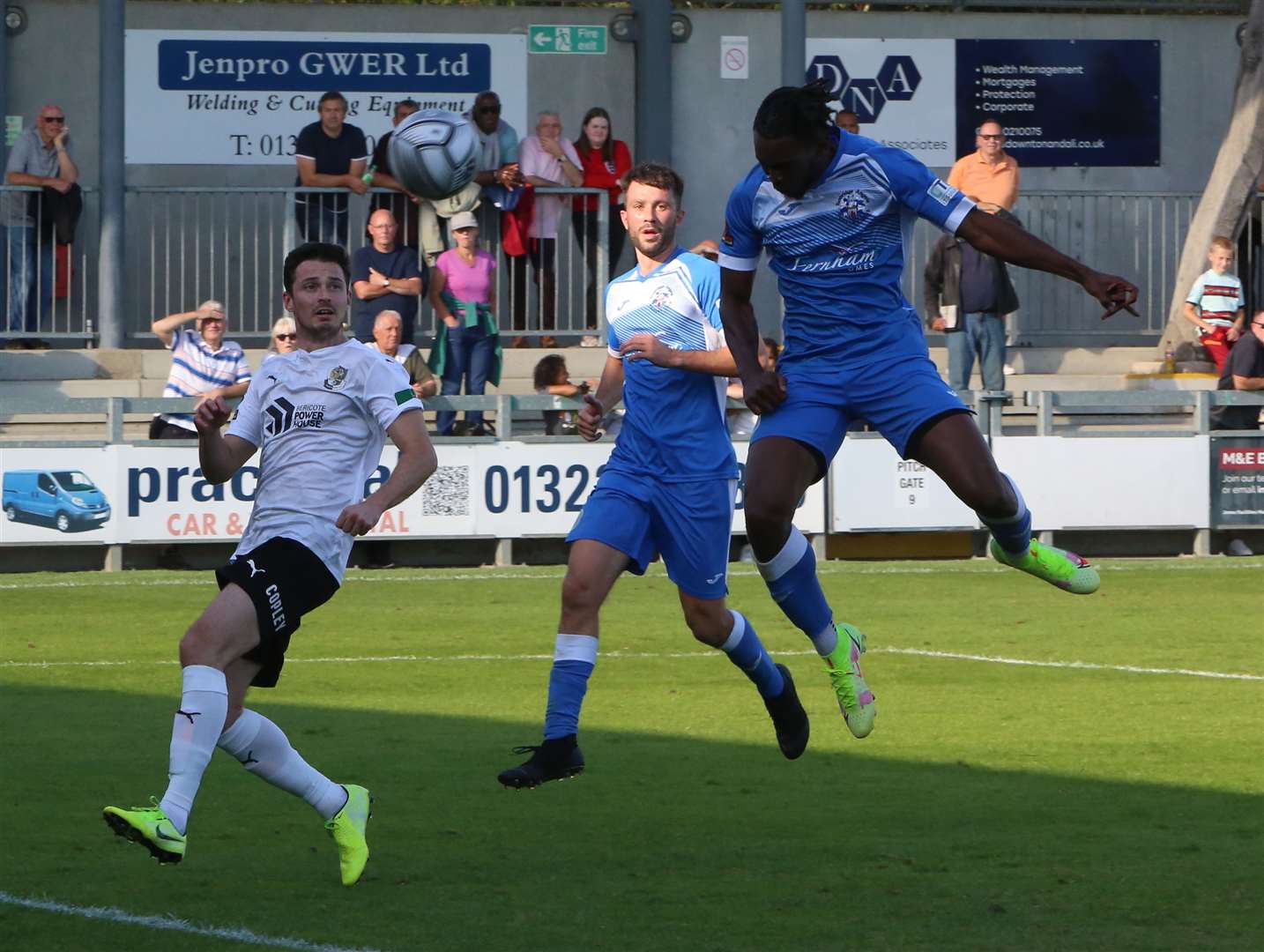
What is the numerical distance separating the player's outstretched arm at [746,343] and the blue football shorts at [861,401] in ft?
0.23

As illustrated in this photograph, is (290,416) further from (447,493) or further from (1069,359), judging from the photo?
(1069,359)

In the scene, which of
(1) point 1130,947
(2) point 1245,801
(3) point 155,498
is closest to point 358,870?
(1) point 1130,947

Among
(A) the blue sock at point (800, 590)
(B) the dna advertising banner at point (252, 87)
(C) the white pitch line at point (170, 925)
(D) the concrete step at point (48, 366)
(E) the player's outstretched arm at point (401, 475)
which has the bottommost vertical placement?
(C) the white pitch line at point (170, 925)

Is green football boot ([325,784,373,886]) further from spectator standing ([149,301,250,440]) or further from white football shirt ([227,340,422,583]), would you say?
spectator standing ([149,301,250,440])

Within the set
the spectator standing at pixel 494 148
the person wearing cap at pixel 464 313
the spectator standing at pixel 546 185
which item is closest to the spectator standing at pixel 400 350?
the person wearing cap at pixel 464 313

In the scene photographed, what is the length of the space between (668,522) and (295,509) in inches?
70.4

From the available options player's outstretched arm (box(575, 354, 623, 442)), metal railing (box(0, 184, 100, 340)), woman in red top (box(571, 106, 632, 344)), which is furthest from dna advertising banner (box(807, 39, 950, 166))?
player's outstretched arm (box(575, 354, 623, 442))

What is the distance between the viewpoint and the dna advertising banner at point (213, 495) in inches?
642

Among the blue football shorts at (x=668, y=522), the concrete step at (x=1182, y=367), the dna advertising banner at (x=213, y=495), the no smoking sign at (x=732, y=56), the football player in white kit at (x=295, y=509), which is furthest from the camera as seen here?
the no smoking sign at (x=732, y=56)

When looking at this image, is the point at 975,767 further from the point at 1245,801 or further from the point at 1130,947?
the point at 1130,947

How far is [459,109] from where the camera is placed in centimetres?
2311

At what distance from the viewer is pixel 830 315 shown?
770 cm

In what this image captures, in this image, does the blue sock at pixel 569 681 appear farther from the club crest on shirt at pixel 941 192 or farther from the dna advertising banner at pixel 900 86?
the dna advertising banner at pixel 900 86

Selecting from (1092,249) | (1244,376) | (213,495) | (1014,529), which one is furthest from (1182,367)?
(1014,529)
